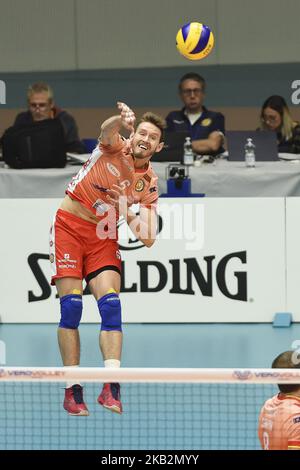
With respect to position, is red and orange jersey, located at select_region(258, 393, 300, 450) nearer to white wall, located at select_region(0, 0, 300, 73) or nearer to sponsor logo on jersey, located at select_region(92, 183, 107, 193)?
sponsor logo on jersey, located at select_region(92, 183, 107, 193)

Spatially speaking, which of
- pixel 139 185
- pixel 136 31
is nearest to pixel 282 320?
pixel 139 185

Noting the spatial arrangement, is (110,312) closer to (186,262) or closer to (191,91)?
(186,262)

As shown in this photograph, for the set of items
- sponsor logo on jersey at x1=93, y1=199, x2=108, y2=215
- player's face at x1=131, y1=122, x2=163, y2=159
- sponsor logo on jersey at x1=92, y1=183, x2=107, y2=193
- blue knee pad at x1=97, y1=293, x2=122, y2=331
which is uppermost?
player's face at x1=131, y1=122, x2=163, y2=159

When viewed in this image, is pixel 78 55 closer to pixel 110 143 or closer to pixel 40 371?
pixel 110 143

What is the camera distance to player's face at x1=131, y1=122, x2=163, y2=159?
845cm

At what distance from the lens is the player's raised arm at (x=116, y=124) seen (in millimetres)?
7738

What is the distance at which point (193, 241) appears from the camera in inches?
489

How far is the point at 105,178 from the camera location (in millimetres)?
8547

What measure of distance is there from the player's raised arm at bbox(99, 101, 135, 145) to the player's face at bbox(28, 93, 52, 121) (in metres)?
6.16

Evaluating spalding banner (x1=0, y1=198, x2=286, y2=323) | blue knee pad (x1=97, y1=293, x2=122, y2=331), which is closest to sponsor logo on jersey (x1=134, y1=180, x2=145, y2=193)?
blue knee pad (x1=97, y1=293, x2=122, y2=331)

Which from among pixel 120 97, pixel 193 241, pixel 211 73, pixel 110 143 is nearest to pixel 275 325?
pixel 193 241

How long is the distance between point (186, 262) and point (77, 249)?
12.9ft
